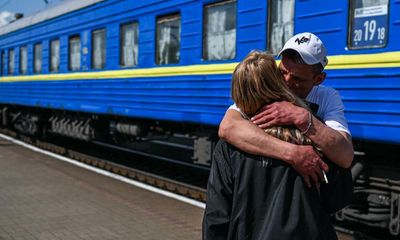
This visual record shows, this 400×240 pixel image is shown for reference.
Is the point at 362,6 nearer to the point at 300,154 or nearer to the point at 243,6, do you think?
the point at 243,6

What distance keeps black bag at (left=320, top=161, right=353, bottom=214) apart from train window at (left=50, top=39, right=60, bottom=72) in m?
11.7

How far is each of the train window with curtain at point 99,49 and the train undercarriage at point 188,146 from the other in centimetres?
111

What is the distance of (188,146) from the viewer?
14617 millimetres

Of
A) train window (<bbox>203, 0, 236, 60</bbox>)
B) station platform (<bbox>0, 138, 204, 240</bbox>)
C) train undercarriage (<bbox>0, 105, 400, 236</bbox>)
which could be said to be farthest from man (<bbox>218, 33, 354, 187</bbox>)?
train window (<bbox>203, 0, 236, 60</bbox>)

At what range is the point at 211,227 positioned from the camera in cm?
226

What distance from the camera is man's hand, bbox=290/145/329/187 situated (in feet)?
6.68

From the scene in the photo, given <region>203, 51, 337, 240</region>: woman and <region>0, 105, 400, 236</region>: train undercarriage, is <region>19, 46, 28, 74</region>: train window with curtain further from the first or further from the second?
<region>203, 51, 337, 240</region>: woman

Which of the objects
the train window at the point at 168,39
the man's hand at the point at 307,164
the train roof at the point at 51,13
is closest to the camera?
the man's hand at the point at 307,164

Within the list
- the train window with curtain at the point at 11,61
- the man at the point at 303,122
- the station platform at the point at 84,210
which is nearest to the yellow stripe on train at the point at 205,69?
the station platform at the point at 84,210

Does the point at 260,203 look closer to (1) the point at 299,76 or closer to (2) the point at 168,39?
(1) the point at 299,76

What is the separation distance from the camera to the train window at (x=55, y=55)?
43.3ft

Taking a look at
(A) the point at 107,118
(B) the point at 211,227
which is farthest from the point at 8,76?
(B) the point at 211,227

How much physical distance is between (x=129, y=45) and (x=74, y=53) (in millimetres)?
2884

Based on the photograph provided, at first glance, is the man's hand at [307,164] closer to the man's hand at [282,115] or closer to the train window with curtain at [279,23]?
the man's hand at [282,115]
